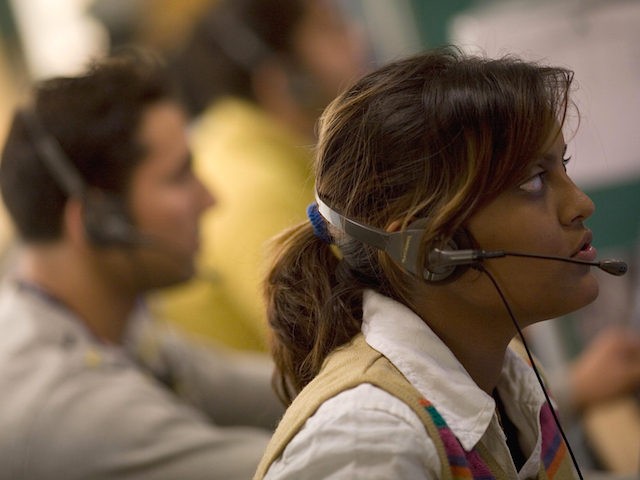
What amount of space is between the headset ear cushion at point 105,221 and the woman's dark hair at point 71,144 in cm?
2

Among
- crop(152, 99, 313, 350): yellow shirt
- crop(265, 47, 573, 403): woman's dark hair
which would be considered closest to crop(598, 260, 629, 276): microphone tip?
crop(265, 47, 573, 403): woman's dark hair

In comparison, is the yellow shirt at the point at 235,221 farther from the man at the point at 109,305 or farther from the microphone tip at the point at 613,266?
the microphone tip at the point at 613,266

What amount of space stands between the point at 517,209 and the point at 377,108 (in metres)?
0.15

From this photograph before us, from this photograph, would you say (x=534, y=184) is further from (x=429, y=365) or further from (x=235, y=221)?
(x=235, y=221)

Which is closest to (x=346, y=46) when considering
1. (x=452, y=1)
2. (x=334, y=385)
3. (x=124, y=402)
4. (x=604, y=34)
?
(x=452, y=1)

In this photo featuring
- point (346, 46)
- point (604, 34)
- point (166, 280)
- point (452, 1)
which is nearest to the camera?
point (604, 34)

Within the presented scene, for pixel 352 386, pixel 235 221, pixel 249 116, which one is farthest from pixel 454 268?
pixel 249 116

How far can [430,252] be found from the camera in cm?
87

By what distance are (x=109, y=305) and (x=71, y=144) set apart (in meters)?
0.28

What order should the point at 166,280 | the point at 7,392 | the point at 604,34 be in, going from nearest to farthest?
the point at 7,392, the point at 604,34, the point at 166,280

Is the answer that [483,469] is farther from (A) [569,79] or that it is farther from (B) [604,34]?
(B) [604,34]

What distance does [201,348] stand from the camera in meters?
1.91

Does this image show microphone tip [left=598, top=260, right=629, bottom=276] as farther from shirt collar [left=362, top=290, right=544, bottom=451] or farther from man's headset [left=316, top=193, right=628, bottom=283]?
shirt collar [left=362, top=290, right=544, bottom=451]

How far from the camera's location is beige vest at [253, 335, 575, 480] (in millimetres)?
839
